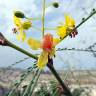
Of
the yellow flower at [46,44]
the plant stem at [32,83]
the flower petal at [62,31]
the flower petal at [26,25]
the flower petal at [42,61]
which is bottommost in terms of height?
the plant stem at [32,83]

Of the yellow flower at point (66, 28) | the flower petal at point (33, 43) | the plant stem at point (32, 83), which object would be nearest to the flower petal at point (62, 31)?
the yellow flower at point (66, 28)

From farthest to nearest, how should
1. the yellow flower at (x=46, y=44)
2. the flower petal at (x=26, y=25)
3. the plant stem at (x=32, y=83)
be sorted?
the flower petal at (x=26, y=25)
the yellow flower at (x=46, y=44)
the plant stem at (x=32, y=83)

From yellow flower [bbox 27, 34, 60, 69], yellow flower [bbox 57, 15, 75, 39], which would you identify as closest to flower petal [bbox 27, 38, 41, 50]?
yellow flower [bbox 27, 34, 60, 69]

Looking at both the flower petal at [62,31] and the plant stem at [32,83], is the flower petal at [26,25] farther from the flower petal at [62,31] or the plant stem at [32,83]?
the plant stem at [32,83]

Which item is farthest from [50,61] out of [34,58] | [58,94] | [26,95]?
[58,94]

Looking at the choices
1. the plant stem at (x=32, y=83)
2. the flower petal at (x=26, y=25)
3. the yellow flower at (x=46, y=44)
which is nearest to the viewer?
the plant stem at (x=32, y=83)

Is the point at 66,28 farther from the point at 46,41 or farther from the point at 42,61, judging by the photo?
the point at 42,61
